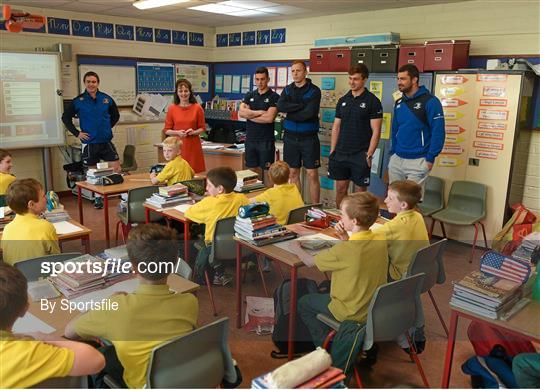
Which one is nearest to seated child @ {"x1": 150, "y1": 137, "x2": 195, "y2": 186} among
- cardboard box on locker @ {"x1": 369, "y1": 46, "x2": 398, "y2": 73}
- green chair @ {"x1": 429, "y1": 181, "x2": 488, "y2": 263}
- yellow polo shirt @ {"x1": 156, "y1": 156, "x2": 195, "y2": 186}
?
yellow polo shirt @ {"x1": 156, "y1": 156, "x2": 195, "y2": 186}

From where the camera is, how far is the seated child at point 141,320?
71.2 inches

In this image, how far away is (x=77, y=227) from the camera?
335 centimetres

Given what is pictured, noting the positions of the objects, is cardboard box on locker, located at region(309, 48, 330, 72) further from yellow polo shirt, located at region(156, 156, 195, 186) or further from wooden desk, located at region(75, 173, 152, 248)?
wooden desk, located at region(75, 173, 152, 248)

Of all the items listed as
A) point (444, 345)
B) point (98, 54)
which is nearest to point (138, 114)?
point (98, 54)

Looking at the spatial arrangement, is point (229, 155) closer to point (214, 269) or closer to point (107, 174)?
point (107, 174)

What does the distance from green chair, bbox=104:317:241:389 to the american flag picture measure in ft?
4.52

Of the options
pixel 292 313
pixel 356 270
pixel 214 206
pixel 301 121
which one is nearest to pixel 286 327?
pixel 292 313

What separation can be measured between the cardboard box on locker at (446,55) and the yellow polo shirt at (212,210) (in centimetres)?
297

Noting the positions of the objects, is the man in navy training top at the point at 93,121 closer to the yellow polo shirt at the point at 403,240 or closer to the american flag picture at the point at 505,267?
the yellow polo shirt at the point at 403,240

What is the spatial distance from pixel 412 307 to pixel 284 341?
89 centimetres

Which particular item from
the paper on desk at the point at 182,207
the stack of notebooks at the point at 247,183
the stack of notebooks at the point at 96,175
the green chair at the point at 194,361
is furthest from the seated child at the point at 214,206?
the green chair at the point at 194,361

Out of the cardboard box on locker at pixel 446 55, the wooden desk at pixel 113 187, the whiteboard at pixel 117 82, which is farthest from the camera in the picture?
the whiteboard at pixel 117 82

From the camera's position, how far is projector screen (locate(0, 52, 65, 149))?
6.33m

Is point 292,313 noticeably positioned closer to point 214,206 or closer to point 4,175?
point 214,206
